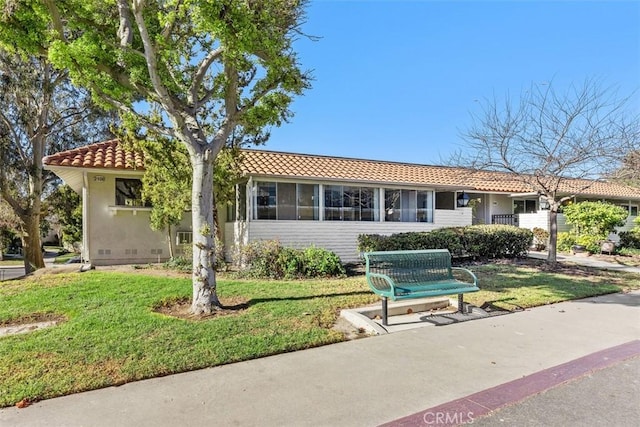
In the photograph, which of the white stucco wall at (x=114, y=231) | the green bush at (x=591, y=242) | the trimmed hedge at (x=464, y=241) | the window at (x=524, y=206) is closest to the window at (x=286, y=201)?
the trimmed hedge at (x=464, y=241)

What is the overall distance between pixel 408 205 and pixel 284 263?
7754 mm

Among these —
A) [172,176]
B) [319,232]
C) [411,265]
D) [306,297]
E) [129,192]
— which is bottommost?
[306,297]

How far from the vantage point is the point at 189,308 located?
6.94 metres

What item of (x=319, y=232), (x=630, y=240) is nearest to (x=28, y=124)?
(x=319, y=232)

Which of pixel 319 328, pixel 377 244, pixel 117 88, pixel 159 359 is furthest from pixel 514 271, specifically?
pixel 117 88

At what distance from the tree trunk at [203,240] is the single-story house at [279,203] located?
5.03 metres

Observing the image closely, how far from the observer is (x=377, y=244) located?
12.4 m

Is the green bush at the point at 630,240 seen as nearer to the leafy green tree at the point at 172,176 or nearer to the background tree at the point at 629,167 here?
the background tree at the point at 629,167

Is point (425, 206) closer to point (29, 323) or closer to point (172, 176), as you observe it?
point (172, 176)

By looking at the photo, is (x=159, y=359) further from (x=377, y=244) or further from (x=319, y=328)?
(x=377, y=244)

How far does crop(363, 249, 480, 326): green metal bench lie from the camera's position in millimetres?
6289

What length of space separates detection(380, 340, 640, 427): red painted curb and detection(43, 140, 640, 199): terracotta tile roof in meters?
9.15

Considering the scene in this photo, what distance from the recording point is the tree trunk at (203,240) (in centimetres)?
661

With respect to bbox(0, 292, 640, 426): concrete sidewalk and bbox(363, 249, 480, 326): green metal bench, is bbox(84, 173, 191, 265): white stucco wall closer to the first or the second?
bbox(363, 249, 480, 326): green metal bench
